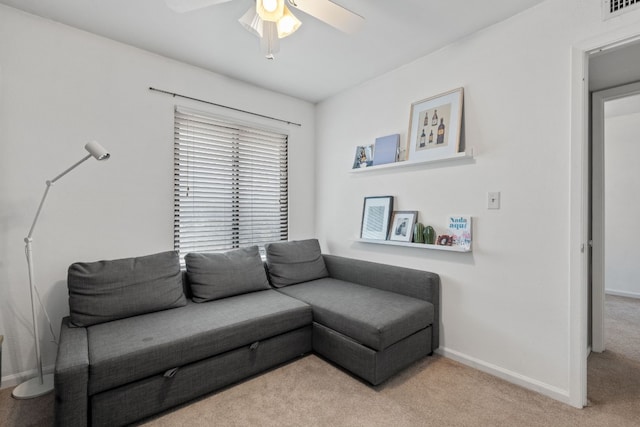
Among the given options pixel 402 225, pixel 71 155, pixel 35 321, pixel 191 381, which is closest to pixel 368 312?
pixel 402 225

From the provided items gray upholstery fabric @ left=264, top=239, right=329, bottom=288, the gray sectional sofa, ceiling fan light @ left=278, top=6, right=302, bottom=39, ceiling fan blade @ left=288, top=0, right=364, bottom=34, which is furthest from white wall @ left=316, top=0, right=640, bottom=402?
ceiling fan light @ left=278, top=6, right=302, bottom=39

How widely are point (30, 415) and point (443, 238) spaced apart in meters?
2.88

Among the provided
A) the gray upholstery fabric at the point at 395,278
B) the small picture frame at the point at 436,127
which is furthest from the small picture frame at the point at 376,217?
the small picture frame at the point at 436,127

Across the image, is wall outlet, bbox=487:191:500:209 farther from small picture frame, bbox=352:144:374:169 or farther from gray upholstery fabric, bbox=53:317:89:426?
gray upholstery fabric, bbox=53:317:89:426

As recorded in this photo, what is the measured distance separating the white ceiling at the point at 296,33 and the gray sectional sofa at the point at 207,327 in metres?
1.70

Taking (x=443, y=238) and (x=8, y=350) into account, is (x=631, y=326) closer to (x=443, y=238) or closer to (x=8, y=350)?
(x=443, y=238)

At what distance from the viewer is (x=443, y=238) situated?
239 cm

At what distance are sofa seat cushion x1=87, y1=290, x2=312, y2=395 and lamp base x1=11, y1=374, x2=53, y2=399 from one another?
1.71 ft

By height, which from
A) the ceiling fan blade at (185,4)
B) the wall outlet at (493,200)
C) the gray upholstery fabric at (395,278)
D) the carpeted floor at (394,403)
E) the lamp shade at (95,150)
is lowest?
the carpeted floor at (394,403)

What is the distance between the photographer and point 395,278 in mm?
2561

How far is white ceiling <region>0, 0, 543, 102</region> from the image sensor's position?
6.36 ft

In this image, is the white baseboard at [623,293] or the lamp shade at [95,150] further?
the white baseboard at [623,293]

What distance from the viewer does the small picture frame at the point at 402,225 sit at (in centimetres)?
262

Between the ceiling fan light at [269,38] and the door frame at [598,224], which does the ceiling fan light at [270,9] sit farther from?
the door frame at [598,224]
